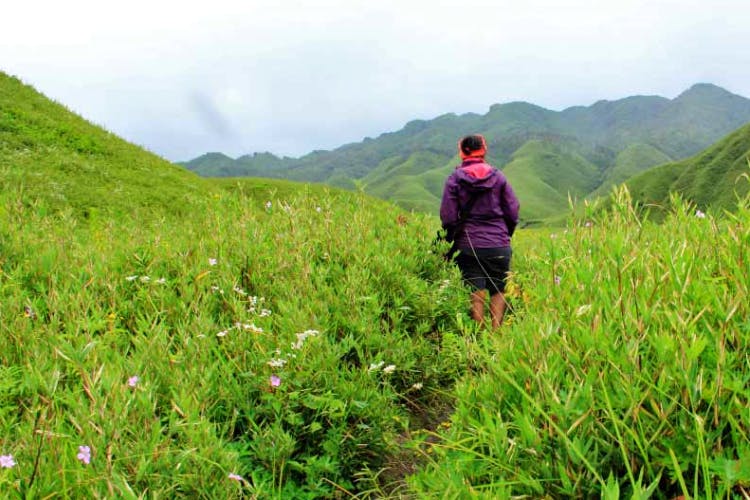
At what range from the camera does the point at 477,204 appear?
7.83 m

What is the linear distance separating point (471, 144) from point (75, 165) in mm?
14594

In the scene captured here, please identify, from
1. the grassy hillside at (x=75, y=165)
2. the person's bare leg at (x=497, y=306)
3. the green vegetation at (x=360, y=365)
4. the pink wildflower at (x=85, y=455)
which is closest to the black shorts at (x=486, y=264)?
the person's bare leg at (x=497, y=306)

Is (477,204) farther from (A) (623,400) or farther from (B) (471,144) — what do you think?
(A) (623,400)

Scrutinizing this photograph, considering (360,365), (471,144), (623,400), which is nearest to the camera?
(623,400)

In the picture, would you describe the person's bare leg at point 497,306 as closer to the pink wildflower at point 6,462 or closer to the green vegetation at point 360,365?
the green vegetation at point 360,365

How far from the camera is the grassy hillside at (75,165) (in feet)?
46.6

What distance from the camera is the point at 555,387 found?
2426 millimetres

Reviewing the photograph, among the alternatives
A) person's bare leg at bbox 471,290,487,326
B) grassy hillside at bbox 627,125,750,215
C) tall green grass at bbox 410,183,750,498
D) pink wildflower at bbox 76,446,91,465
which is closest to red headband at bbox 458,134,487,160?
person's bare leg at bbox 471,290,487,326

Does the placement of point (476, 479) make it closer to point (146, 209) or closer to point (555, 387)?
point (555, 387)

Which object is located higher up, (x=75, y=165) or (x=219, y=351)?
(x=75, y=165)

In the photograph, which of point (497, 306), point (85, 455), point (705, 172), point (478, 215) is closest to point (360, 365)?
point (85, 455)

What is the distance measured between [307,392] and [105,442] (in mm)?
1608

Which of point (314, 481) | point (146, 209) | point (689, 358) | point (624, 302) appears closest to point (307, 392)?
point (314, 481)

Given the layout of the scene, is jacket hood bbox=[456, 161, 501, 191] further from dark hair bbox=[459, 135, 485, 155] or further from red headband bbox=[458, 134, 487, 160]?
dark hair bbox=[459, 135, 485, 155]
